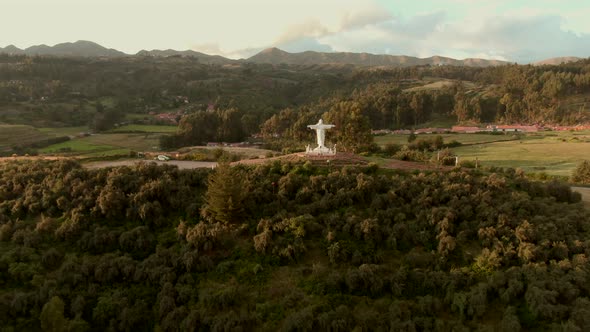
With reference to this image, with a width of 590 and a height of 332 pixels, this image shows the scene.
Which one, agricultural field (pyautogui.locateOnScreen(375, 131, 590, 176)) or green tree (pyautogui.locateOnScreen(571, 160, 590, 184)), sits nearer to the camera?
green tree (pyautogui.locateOnScreen(571, 160, 590, 184))

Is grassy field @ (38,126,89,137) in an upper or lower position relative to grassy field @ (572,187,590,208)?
upper

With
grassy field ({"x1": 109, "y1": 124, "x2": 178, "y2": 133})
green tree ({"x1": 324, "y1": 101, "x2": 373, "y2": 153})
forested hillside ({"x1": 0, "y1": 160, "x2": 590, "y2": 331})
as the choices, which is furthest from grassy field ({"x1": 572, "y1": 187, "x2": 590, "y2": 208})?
grassy field ({"x1": 109, "y1": 124, "x2": 178, "y2": 133})

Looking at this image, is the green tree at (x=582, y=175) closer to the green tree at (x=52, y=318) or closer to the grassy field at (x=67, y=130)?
the green tree at (x=52, y=318)

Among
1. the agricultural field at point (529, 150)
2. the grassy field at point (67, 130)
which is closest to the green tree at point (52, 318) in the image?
the agricultural field at point (529, 150)

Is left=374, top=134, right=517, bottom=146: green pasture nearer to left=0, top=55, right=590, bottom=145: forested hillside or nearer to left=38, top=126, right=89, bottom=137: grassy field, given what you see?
left=0, top=55, right=590, bottom=145: forested hillside

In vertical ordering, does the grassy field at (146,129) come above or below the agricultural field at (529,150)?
above

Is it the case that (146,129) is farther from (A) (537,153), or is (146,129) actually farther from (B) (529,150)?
(A) (537,153)

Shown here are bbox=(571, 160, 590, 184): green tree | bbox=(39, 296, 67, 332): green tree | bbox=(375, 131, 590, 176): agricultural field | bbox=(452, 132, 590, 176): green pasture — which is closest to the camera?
bbox=(39, 296, 67, 332): green tree
